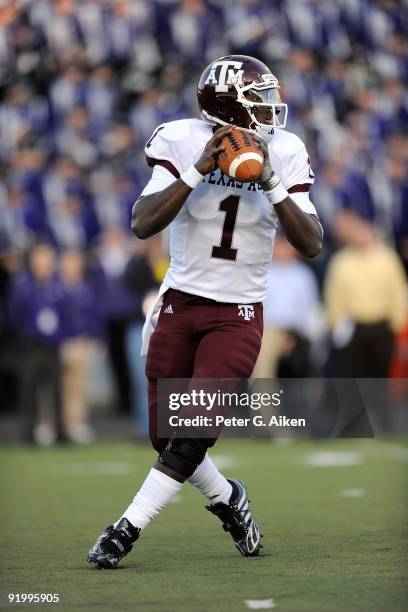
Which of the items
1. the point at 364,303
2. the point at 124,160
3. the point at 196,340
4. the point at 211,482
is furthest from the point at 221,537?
the point at 124,160

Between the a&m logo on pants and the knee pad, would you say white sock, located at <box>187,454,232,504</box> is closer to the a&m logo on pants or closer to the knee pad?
the knee pad

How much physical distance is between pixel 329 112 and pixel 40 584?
33.7 feet

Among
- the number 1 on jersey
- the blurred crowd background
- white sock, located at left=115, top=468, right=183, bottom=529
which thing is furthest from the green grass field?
the blurred crowd background

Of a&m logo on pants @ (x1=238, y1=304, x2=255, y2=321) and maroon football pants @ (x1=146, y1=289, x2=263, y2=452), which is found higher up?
a&m logo on pants @ (x1=238, y1=304, x2=255, y2=321)

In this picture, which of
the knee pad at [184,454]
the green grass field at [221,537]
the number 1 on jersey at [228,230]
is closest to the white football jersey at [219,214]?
the number 1 on jersey at [228,230]

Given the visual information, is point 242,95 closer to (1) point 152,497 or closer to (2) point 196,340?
(2) point 196,340

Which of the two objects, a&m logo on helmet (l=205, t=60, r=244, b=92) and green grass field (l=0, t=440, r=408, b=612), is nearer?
green grass field (l=0, t=440, r=408, b=612)

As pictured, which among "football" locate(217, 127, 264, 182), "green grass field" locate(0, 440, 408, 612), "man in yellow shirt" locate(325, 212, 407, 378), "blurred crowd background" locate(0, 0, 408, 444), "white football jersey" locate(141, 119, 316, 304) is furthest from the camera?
"blurred crowd background" locate(0, 0, 408, 444)

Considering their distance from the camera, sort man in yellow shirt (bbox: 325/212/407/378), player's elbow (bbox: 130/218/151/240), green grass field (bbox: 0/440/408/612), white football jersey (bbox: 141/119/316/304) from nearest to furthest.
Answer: green grass field (bbox: 0/440/408/612) → player's elbow (bbox: 130/218/151/240) → white football jersey (bbox: 141/119/316/304) → man in yellow shirt (bbox: 325/212/407/378)

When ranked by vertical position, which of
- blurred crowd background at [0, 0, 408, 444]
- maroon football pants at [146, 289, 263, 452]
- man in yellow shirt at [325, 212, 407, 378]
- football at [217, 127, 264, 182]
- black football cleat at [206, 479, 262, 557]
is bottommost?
black football cleat at [206, 479, 262, 557]

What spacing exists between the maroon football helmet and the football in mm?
262

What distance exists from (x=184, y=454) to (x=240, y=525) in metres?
0.51

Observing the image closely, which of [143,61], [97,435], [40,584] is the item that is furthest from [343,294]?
[40,584]

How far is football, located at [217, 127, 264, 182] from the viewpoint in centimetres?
437
